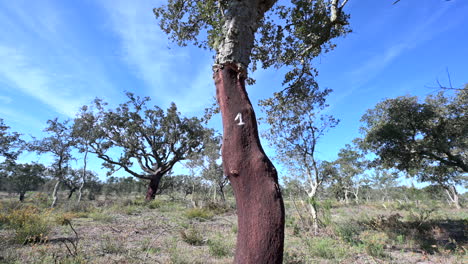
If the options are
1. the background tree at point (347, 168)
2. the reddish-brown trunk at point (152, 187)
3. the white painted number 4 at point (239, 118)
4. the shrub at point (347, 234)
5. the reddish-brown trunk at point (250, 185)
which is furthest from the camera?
the background tree at point (347, 168)

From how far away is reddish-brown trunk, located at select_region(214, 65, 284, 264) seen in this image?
1949 mm

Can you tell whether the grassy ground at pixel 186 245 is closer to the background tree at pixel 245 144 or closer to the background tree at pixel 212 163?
the background tree at pixel 245 144

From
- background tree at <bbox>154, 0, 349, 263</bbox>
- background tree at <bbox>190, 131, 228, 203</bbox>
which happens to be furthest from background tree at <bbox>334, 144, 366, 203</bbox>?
background tree at <bbox>154, 0, 349, 263</bbox>

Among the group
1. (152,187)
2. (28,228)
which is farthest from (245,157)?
(152,187)

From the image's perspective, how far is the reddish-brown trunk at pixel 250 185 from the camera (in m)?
1.95

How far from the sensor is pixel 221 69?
9.20 ft

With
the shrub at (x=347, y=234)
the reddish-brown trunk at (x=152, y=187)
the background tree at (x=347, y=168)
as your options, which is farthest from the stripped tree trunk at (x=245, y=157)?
the background tree at (x=347, y=168)

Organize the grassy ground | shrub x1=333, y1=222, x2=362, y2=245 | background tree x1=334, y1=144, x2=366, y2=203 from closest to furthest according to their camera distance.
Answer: the grassy ground → shrub x1=333, y1=222, x2=362, y2=245 → background tree x1=334, y1=144, x2=366, y2=203

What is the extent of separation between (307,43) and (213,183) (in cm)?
2869

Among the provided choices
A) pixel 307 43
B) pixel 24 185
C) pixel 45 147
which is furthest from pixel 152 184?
pixel 24 185

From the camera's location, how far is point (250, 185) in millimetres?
2148

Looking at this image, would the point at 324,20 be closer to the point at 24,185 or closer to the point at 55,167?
the point at 55,167

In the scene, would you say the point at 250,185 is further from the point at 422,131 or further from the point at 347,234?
the point at 422,131

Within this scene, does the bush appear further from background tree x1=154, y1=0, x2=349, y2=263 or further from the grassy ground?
background tree x1=154, y1=0, x2=349, y2=263
